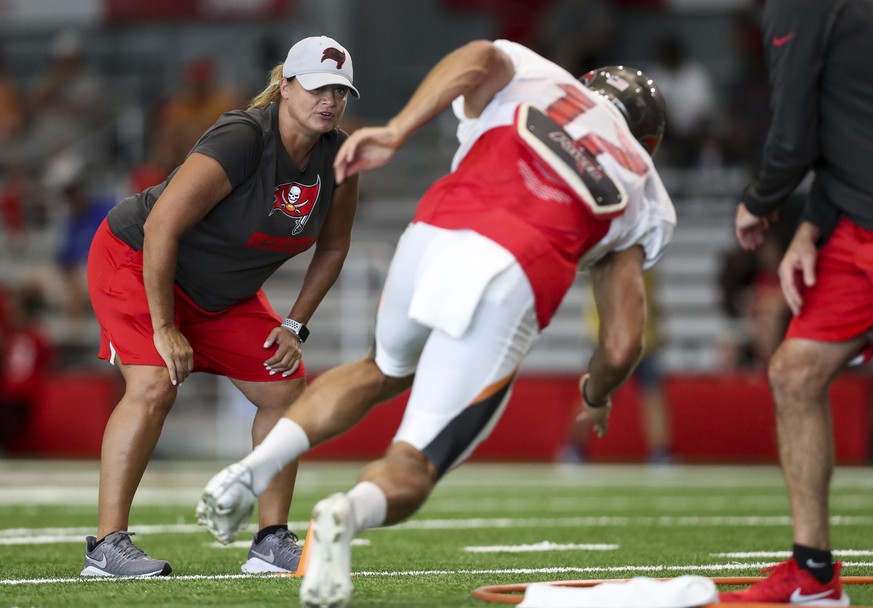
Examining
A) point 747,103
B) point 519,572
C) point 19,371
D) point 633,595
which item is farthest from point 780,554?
point 747,103

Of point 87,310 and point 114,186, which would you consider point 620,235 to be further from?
point 114,186

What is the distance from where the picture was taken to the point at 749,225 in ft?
14.8

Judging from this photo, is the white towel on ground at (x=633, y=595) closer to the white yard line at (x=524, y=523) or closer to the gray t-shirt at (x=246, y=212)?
the gray t-shirt at (x=246, y=212)

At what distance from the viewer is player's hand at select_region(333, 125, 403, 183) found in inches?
154

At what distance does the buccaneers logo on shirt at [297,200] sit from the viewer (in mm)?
5168

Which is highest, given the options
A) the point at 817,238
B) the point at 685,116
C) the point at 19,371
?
the point at 817,238

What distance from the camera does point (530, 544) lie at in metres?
6.25

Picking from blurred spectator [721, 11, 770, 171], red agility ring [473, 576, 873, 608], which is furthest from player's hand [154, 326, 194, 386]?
blurred spectator [721, 11, 770, 171]

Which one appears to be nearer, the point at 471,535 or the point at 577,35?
the point at 471,535

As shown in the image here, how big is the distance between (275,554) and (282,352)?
708 mm

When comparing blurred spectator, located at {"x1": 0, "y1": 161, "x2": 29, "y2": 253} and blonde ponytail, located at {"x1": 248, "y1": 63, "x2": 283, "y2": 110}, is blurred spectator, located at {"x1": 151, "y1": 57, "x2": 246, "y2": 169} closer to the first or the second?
blurred spectator, located at {"x1": 0, "y1": 161, "x2": 29, "y2": 253}

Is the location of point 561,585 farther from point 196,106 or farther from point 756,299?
Result: point 196,106

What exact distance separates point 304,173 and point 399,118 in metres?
1.30

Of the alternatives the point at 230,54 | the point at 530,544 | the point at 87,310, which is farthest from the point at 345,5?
the point at 530,544
